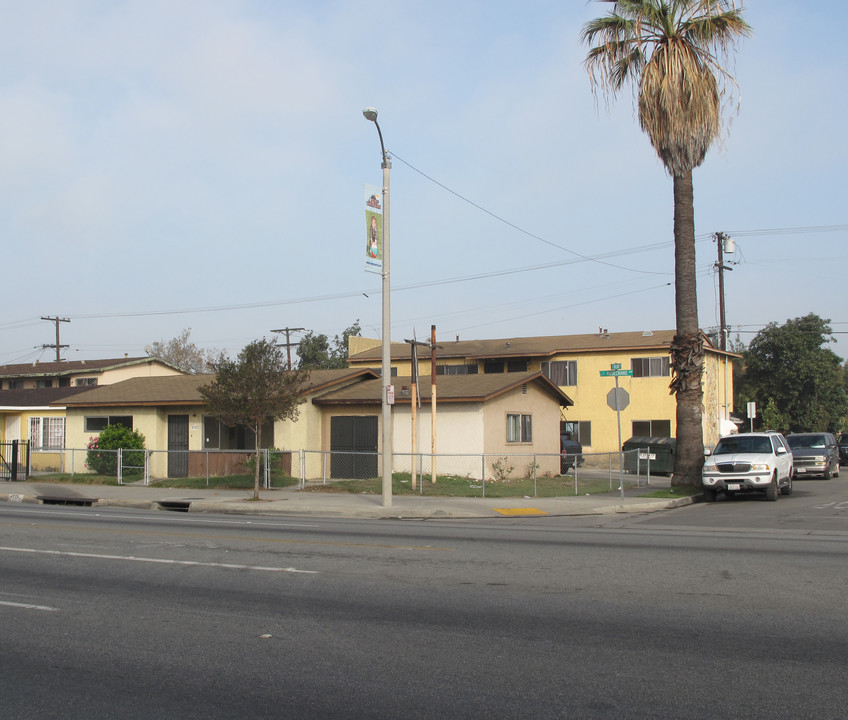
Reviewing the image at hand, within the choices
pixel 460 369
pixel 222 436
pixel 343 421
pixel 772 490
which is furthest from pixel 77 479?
pixel 772 490

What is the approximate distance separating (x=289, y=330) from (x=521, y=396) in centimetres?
3240

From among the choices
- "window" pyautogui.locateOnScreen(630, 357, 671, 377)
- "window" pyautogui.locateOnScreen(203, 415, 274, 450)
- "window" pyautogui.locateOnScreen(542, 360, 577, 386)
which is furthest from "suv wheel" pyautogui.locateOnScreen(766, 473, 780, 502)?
"window" pyautogui.locateOnScreen(542, 360, 577, 386)

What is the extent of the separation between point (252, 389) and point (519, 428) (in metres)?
10.8

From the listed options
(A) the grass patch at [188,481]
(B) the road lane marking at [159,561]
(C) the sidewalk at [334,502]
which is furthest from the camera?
(A) the grass patch at [188,481]

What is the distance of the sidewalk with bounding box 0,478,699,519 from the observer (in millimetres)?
Answer: 18766

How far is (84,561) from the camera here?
10891mm

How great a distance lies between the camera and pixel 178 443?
96.3 ft

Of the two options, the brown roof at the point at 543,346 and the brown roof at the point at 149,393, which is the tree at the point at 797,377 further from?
the brown roof at the point at 149,393

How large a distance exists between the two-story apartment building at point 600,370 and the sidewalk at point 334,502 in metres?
15.0

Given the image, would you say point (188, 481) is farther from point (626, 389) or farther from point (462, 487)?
point (626, 389)

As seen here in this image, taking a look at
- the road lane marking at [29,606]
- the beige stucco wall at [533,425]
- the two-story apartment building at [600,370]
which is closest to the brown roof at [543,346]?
the two-story apartment building at [600,370]

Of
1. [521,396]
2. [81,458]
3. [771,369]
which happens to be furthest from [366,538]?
[771,369]

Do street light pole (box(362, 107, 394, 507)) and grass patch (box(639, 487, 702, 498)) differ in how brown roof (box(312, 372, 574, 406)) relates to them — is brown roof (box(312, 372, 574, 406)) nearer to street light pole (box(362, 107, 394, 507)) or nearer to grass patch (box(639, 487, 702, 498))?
grass patch (box(639, 487, 702, 498))

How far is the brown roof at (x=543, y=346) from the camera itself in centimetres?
3948
